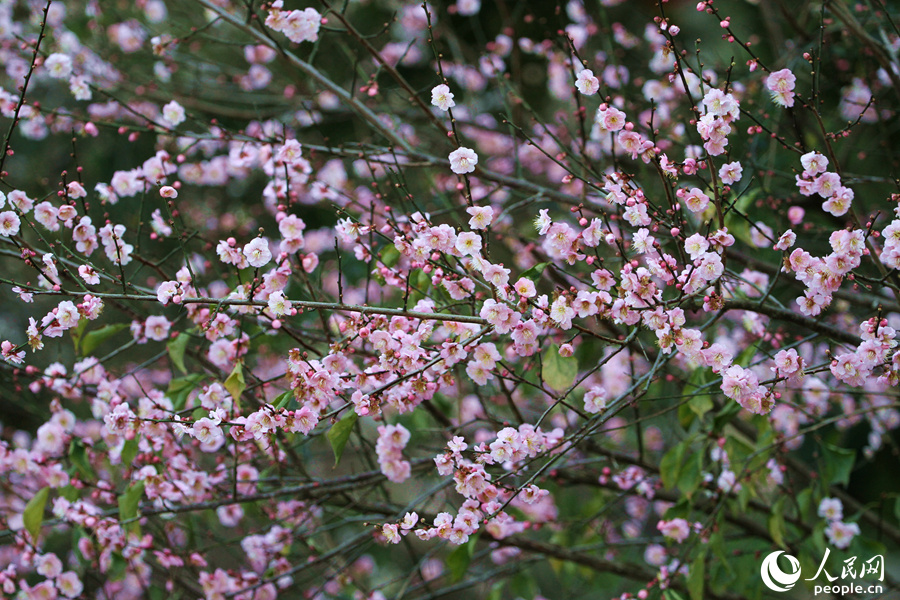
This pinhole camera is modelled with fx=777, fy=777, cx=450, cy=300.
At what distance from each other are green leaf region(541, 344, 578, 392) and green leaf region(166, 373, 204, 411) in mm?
1034

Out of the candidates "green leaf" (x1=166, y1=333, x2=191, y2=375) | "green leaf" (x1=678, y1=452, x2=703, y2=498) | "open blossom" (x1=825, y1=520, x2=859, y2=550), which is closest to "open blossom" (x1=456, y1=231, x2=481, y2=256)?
"green leaf" (x1=166, y1=333, x2=191, y2=375)

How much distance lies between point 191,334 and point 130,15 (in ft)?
9.36

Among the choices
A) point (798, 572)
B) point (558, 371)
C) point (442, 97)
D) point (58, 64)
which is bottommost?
point (798, 572)

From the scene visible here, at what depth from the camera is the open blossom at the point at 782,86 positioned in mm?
1802

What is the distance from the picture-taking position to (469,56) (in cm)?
434

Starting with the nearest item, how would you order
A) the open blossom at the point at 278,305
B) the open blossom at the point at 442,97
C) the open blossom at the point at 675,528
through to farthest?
the open blossom at the point at 278,305 < the open blossom at the point at 442,97 < the open blossom at the point at 675,528

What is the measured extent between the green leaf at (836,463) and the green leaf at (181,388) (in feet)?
6.37

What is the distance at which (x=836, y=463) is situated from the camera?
2445mm

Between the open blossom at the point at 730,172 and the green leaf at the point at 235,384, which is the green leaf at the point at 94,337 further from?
the open blossom at the point at 730,172

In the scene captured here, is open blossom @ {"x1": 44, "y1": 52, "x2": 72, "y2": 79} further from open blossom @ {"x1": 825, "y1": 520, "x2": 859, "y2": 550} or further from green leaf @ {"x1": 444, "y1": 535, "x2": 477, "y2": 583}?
open blossom @ {"x1": 825, "y1": 520, "x2": 859, "y2": 550}

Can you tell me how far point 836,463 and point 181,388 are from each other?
6.66 ft

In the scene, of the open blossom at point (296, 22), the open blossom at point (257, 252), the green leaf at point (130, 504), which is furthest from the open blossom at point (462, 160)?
the green leaf at point (130, 504)

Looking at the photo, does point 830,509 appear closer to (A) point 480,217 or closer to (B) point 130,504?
(A) point 480,217

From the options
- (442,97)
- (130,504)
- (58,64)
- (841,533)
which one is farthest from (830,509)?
(58,64)
